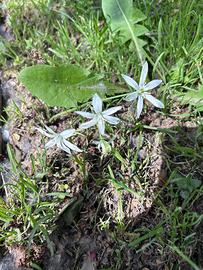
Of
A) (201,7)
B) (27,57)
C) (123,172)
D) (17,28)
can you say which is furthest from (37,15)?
(123,172)

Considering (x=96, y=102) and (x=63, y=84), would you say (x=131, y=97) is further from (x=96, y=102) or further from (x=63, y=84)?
(x=63, y=84)

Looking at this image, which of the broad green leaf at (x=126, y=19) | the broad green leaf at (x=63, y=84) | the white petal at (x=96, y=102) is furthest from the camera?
the broad green leaf at (x=126, y=19)

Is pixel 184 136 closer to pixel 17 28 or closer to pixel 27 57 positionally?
pixel 27 57

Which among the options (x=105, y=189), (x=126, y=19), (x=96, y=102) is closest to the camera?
(x=96, y=102)

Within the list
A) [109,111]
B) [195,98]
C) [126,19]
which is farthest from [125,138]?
[126,19]

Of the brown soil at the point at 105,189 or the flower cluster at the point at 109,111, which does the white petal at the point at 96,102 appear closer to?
the flower cluster at the point at 109,111

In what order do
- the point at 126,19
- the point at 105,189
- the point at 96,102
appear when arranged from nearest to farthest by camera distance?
the point at 96,102, the point at 105,189, the point at 126,19

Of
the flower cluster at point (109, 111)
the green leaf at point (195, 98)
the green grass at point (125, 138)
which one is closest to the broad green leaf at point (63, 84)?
the green grass at point (125, 138)
